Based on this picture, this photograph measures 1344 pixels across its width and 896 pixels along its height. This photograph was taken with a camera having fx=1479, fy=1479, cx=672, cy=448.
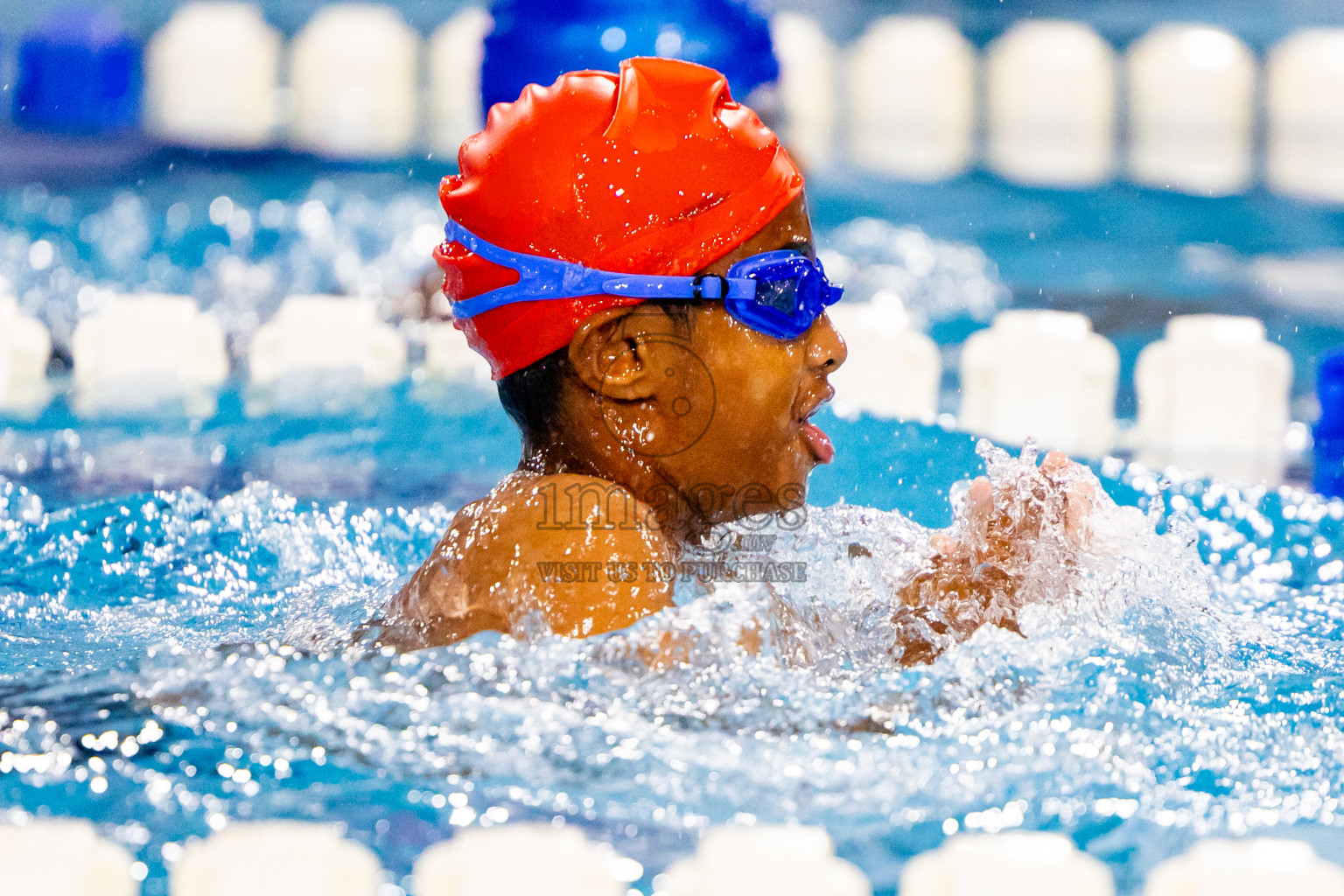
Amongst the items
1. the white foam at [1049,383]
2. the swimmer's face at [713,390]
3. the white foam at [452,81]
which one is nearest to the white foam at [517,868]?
the swimmer's face at [713,390]

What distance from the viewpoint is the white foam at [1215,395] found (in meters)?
3.94

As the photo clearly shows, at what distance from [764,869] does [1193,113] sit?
7.06 m

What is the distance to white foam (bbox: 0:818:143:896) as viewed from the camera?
4.13ft

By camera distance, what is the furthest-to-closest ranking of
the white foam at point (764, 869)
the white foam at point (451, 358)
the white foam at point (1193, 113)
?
the white foam at point (1193, 113), the white foam at point (451, 358), the white foam at point (764, 869)

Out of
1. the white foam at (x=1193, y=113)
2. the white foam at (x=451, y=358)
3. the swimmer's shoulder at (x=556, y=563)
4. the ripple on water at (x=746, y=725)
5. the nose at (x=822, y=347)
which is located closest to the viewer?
the ripple on water at (x=746, y=725)

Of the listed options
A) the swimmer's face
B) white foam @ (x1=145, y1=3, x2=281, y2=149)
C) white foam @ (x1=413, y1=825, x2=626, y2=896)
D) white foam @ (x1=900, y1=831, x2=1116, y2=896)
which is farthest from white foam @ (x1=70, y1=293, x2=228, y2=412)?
white foam @ (x1=145, y1=3, x2=281, y2=149)

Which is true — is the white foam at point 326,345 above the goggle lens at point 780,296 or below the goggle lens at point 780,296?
below

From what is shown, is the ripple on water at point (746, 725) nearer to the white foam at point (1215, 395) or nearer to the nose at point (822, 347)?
the nose at point (822, 347)

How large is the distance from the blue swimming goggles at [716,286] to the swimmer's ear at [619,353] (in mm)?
31

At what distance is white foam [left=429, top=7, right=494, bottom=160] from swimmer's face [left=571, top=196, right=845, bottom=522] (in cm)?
589

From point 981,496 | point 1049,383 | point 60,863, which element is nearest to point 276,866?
point 60,863

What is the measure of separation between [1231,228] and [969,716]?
627cm

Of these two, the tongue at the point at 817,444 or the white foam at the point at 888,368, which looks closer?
the tongue at the point at 817,444

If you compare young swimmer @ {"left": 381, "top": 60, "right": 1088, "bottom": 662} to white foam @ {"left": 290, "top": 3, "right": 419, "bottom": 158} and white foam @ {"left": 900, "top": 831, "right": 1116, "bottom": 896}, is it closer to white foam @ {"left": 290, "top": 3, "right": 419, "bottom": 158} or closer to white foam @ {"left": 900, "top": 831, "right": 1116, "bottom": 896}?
white foam @ {"left": 900, "top": 831, "right": 1116, "bottom": 896}
